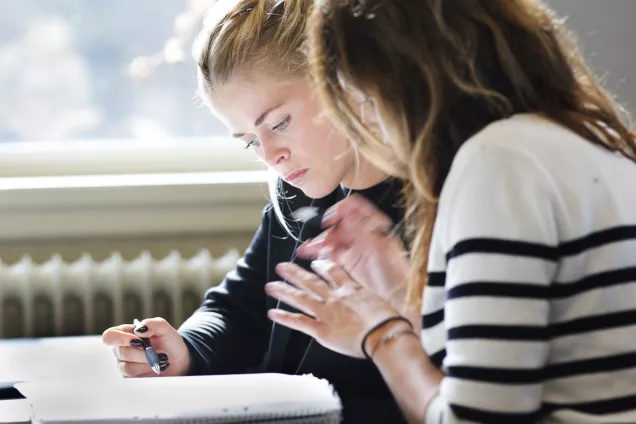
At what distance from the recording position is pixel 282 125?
3.86 feet

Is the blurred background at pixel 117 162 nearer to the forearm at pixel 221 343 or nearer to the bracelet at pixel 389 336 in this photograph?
the forearm at pixel 221 343

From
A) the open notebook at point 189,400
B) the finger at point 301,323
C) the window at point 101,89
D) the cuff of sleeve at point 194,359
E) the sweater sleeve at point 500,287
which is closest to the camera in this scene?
the sweater sleeve at point 500,287

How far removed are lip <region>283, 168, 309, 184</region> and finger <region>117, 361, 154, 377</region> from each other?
32cm

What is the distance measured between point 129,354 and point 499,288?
2.04 ft

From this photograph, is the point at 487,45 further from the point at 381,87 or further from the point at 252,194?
the point at 252,194

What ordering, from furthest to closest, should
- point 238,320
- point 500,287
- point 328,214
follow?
point 238,320 < point 328,214 < point 500,287

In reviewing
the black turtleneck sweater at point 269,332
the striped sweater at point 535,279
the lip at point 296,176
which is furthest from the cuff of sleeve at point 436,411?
the lip at point 296,176

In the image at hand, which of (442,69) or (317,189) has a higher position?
(442,69)

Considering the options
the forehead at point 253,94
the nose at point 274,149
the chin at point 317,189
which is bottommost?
the chin at point 317,189

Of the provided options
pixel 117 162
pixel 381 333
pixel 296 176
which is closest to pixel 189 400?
pixel 381 333

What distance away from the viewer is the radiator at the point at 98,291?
1628mm

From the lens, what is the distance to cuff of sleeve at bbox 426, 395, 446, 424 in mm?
754

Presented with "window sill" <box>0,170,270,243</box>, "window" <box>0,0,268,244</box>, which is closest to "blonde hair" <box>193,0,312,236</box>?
"window sill" <box>0,170,270,243</box>

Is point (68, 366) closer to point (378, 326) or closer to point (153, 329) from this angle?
point (153, 329)
